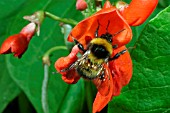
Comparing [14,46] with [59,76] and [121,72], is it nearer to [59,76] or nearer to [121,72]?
[121,72]

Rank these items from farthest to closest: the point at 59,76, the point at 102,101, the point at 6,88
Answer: the point at 6,88 → the point at 59,76 → the point at 102,101

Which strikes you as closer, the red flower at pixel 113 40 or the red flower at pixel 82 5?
the red flower at pixel 113 40

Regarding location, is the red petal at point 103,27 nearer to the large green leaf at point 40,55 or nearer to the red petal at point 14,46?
the red petal at point 14,46

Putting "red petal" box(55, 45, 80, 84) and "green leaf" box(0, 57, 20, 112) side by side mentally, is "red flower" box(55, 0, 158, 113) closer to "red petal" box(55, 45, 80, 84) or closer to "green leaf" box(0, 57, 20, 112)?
"red petal" box(55, 45, 80, 84)

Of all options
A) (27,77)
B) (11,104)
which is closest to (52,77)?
(27,77)

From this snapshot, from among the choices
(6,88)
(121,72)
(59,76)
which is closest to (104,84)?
(121,72)

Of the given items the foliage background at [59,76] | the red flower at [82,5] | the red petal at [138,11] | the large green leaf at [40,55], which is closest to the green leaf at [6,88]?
the foliage background at [59,76]

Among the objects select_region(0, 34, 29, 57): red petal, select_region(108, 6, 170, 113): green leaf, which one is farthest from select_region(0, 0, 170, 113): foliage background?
select_region(0, 34, 29, 57): red petal
